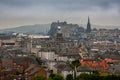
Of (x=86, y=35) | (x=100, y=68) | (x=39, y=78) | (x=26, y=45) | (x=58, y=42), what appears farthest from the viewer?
(x=86, y=35)

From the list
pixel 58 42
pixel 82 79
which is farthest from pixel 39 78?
pixel 58 42

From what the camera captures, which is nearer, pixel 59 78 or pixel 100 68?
pixel 59 78

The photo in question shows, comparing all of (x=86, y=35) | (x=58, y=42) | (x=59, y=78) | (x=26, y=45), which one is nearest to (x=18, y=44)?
(x=26, y=45)

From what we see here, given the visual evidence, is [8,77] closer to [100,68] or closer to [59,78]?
[59,78]

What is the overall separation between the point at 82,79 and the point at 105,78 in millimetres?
2274

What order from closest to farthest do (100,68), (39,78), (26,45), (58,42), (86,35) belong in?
(39,78) < (100,68) < (58,42) < (26,45) < (86,35)

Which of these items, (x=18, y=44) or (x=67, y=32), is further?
(x=67, y=32)

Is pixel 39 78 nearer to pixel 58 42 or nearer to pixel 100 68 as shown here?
pixel 100 68

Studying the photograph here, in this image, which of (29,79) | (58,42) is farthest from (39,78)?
(58,42)

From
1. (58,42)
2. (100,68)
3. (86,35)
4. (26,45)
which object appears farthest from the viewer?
(86,35)

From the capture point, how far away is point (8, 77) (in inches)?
1467

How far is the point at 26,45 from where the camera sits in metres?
120

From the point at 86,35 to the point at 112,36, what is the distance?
10.7 metres

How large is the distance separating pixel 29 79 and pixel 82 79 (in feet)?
13.8
